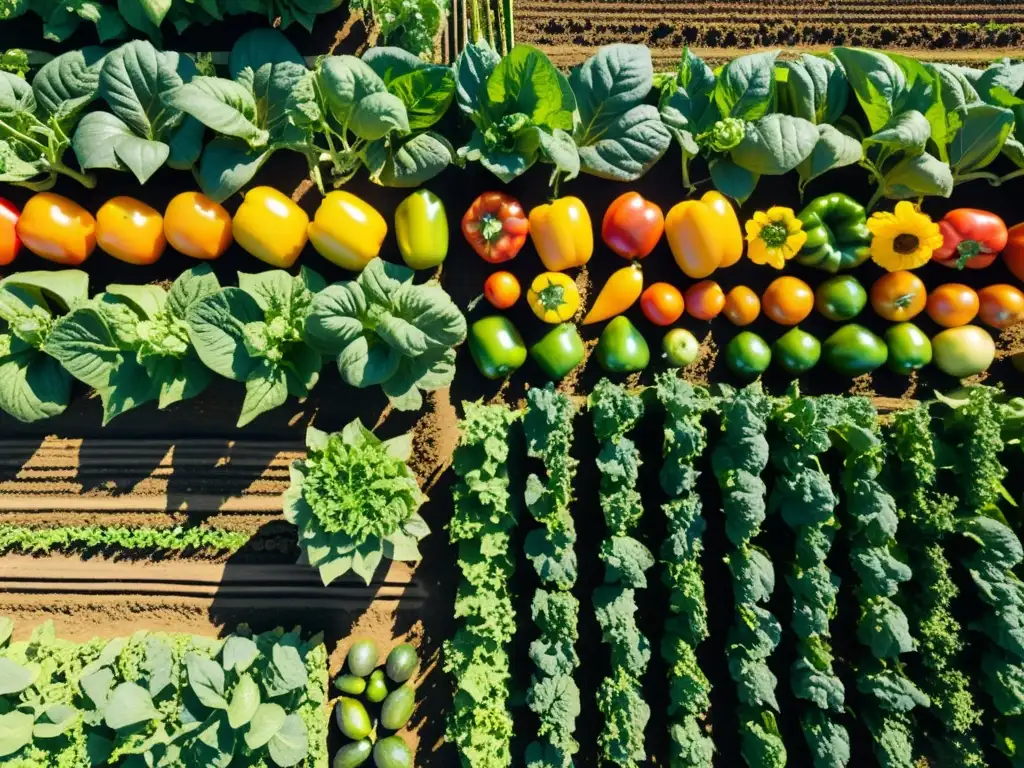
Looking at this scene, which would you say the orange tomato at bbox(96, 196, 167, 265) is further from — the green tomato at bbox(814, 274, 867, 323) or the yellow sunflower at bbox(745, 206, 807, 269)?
the green tomato at bbox(814, 274, 867, 323)

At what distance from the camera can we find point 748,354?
4961 millimetres

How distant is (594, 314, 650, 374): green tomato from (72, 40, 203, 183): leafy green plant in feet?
11.1

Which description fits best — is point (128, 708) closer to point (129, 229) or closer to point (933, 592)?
point (129, 229)

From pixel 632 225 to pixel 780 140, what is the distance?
1.17 meters

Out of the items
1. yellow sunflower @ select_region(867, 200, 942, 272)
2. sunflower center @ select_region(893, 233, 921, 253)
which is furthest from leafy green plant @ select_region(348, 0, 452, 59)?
sunflower center @ select_region(893, 233, 921, 253)

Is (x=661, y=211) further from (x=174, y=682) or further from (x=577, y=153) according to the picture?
(x=174, y=682)

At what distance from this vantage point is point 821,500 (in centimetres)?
444

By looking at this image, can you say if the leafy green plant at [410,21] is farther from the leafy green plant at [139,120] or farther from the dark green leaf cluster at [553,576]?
the dark green leaf cluster at [553,576]

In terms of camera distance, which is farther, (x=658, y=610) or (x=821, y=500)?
(x=658, y=610)

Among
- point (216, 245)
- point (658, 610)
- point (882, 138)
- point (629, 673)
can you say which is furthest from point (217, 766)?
point (882, 138)

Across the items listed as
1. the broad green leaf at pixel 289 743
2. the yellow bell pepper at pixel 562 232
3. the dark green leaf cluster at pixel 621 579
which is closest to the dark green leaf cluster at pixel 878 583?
the dark green leaf cluster at pixel 621 579

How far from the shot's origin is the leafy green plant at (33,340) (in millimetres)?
4672

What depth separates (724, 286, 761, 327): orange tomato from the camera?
4.99m

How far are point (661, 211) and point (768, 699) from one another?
3755 mm
